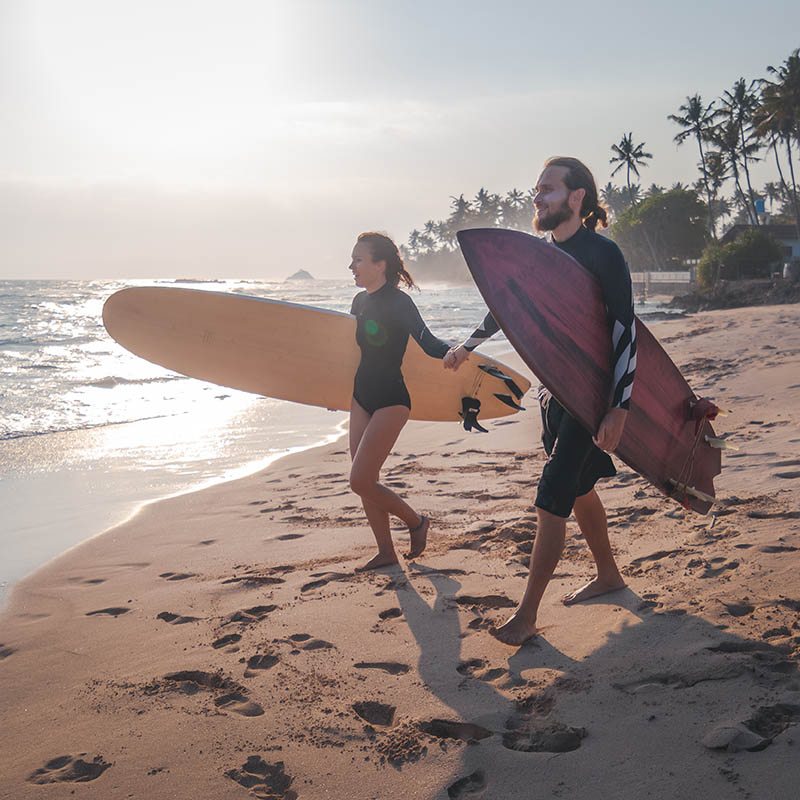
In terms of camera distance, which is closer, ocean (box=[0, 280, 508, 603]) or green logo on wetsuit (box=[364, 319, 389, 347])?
green logo on wetsuit (box=[364, 319, 389, 347])

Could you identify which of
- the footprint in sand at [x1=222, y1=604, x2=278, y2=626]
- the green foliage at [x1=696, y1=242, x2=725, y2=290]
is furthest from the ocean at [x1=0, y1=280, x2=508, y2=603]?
the green foliage at [x1=696, y1=242, x2=725, y2=290]

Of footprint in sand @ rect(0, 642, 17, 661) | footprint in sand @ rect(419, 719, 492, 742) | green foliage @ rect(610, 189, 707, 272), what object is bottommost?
footprint in sand @ rect(419, 719, 492, 742)

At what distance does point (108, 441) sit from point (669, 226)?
53511 millimetres

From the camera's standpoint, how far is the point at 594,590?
2.94 m

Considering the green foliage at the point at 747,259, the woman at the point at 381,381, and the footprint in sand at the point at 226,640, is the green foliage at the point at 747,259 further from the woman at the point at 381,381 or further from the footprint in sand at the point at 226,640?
the footprint in sand at the point at 226,640

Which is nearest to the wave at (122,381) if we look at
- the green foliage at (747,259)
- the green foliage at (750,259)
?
the green foliage at (747,259)

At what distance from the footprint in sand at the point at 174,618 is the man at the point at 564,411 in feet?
4.37

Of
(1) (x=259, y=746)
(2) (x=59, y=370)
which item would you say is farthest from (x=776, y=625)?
(2) (x=59, y=370)

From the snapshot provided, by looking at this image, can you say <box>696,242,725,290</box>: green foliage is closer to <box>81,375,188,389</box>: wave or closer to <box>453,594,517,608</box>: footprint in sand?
<box>81,375,188,389</box>: wave

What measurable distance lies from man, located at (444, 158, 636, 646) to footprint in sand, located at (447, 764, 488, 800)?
2.47 feet

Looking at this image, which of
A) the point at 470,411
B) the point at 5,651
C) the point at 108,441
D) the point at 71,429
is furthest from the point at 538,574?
the point at 71,429

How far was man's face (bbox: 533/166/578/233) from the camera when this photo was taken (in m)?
2.67

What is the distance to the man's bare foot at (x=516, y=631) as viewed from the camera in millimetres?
2586

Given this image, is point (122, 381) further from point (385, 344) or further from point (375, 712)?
point (375, 712)
